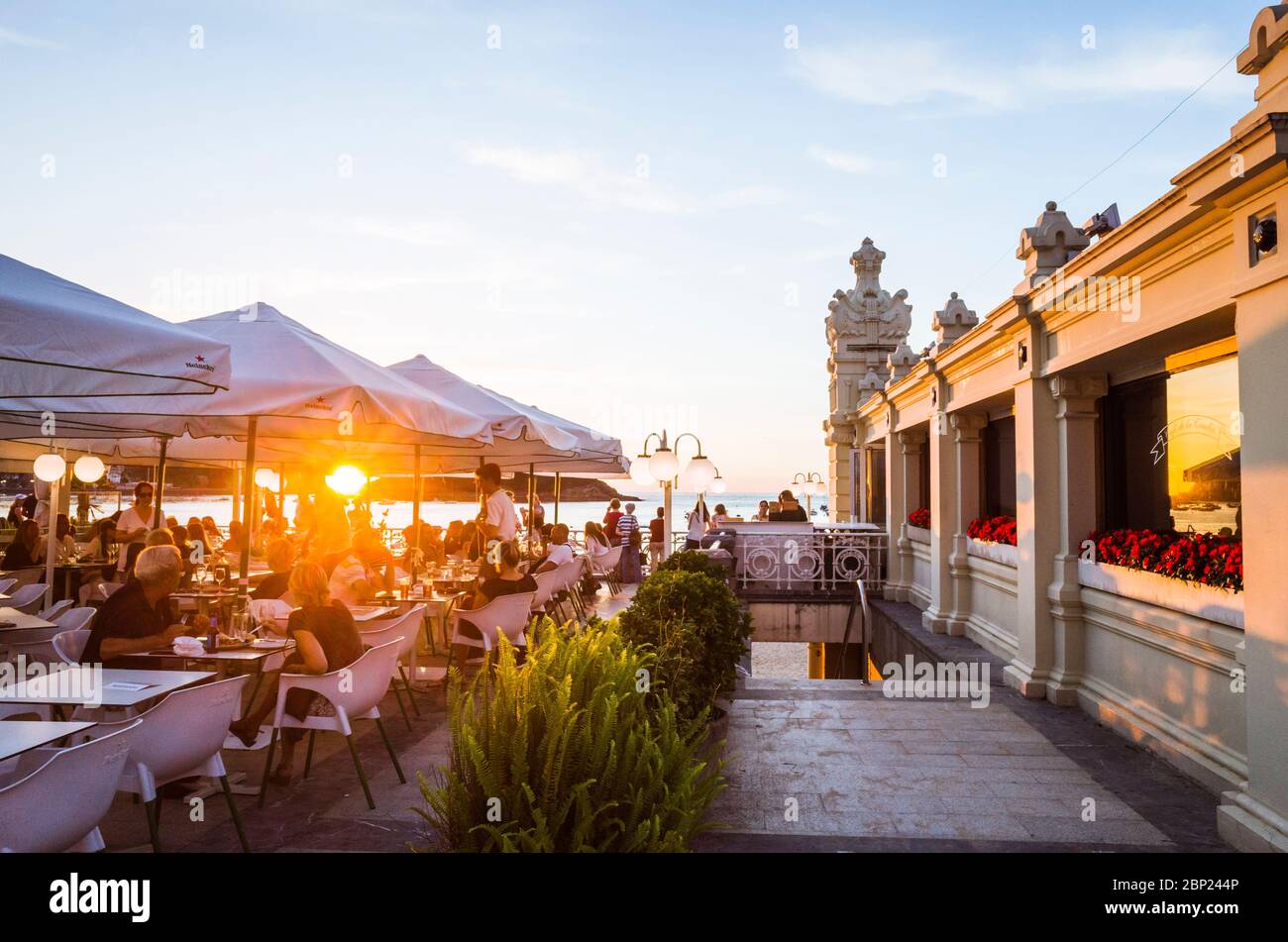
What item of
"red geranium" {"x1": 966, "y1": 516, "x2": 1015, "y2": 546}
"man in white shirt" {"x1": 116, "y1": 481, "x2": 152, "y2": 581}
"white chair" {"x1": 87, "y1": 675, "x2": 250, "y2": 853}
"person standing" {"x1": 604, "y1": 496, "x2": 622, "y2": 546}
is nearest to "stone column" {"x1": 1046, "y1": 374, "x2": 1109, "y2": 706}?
"red geranium" {"x1": 966, "y1": 516, "x2": 1015, "y2": 546}

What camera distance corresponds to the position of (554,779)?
2.74m

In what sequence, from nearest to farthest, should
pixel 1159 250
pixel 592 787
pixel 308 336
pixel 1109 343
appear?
pixel 592 787
pixel 1159 250
pixel 1109 343
pixel 308 336

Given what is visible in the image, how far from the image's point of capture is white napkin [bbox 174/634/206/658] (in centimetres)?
492

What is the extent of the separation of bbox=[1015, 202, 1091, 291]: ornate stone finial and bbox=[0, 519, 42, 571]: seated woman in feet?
43.7

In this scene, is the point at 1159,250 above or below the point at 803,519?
above

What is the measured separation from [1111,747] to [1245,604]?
230cm

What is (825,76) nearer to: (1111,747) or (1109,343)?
(1109,343)

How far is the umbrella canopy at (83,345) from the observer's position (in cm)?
374

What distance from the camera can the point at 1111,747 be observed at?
606 cm

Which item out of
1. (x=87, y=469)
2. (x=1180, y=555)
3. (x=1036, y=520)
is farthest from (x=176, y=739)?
(x=87, y=469)

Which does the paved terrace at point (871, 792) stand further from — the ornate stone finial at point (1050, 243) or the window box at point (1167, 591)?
the ornate stone finial at point (1050, 243)

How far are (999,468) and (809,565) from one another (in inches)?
193

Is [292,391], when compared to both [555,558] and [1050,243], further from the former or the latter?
[1050,243]
